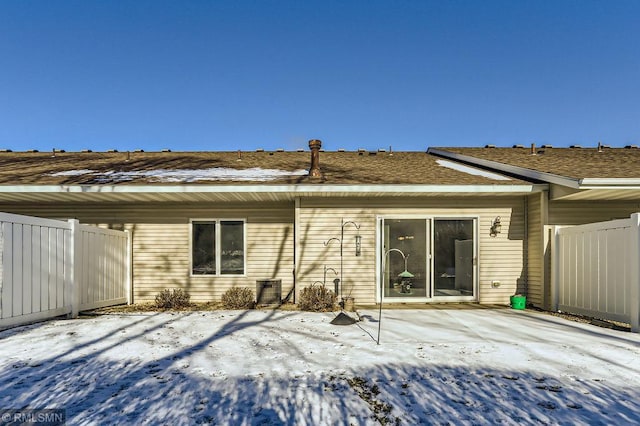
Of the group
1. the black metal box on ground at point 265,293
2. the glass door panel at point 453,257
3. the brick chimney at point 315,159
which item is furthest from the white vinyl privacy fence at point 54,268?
the glass door panel at point 453,257

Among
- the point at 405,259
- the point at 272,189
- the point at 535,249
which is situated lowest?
the point at 405,259

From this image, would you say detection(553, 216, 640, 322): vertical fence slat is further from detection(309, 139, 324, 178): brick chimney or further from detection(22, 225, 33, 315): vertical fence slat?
detection(22, 225, 33, 315): vertical fence slat

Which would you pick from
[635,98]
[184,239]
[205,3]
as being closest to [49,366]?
[184,239]

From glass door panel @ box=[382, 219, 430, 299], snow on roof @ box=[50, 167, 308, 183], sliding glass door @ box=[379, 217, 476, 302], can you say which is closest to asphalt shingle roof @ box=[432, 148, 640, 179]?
sliding glass door @ box=[379, 217, 476, 302]

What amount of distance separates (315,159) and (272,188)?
4.79ft

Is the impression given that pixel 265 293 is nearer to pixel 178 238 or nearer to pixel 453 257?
pixel 178 238

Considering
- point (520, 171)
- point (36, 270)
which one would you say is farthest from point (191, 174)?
point (520, 171)

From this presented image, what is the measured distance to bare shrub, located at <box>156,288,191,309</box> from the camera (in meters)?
8.02

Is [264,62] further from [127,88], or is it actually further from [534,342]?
[534,342]

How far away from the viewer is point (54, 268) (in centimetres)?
638

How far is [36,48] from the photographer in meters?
13.3

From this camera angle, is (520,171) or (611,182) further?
(520,171)

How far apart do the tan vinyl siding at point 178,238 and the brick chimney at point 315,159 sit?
1000mm

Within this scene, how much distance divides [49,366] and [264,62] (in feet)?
43.0
